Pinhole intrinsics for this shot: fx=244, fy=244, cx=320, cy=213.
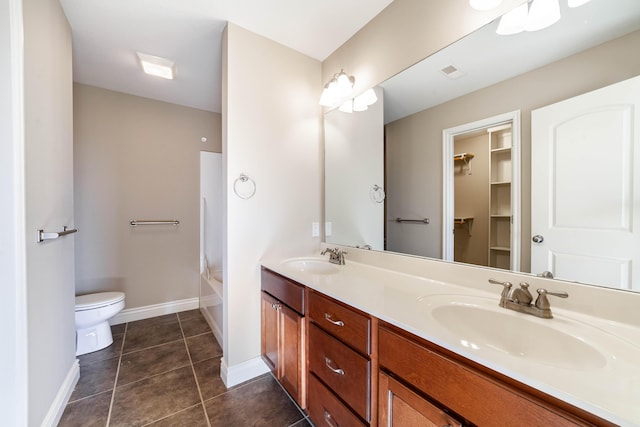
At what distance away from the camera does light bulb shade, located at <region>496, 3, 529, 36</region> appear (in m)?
1.00

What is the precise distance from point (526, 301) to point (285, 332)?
3.92 feet

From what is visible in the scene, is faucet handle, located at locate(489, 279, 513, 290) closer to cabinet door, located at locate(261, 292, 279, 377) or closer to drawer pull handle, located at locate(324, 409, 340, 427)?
drawer pull handle, located at locate(324, 409, 340, 427)

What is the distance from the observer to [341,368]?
1.06 metres

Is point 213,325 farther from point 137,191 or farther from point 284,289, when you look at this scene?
point 137,191

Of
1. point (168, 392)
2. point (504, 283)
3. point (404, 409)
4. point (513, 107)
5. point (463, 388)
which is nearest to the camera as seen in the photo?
point (463, 388)

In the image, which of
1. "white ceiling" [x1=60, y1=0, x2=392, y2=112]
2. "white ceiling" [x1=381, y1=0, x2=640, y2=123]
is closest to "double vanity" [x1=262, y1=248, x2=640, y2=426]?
"white ceiling" [x1=381, y1=0, x2=640, y2=123]

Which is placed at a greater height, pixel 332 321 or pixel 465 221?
pixel 465 221

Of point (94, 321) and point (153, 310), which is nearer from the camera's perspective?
point (94, 321)

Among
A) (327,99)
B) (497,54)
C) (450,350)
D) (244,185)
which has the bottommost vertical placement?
(450,350)

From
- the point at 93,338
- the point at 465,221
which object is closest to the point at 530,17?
the point at 465,221

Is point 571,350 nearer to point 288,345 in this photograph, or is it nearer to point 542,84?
point 542,84

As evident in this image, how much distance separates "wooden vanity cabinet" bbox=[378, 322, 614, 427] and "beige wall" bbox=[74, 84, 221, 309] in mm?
2733

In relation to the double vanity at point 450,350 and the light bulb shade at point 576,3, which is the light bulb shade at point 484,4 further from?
the double vanity at point 450,350

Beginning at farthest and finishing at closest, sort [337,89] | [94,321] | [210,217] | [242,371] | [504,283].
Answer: [210,217] → [94,321] → [337,89] → [242,371] → [504,283]
